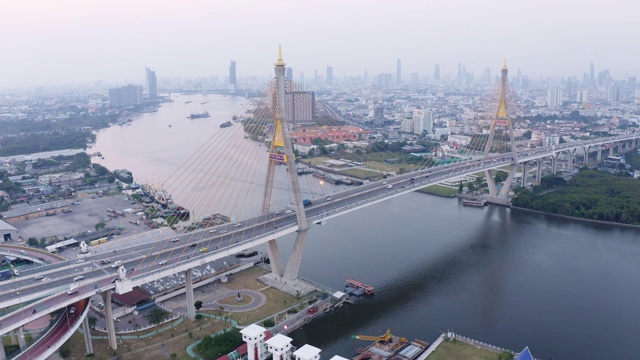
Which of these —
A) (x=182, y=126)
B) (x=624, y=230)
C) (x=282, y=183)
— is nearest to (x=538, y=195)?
(x=624, y=230)

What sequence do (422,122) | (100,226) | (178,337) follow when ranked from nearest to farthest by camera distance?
(178,337), (100,226), (422,122)

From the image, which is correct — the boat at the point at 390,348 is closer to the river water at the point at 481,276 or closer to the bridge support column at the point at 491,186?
the river water at the point at 481,276

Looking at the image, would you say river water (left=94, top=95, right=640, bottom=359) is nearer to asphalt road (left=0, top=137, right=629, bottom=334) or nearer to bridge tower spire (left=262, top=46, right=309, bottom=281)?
bridge tower spire (left=262, top=46, right=309, bottom=281)

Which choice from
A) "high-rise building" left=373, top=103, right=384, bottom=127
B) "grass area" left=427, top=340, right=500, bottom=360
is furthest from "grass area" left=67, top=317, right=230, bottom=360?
"high-rise building" left=373, top=103, right=384, bottom=127

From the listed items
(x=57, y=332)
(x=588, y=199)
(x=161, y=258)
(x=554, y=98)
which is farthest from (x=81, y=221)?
(x=554, y=98)

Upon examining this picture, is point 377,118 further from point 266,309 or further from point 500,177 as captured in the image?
point 266,309

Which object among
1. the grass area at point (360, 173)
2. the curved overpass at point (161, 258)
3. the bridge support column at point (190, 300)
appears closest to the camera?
the curved overpass at point (161, 258)

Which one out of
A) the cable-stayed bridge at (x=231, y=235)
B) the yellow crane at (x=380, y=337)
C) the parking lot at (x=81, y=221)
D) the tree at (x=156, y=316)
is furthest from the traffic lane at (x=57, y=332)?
the parking lot at (x=81, y=221)

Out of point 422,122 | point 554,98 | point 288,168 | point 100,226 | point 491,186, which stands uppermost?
point 554,98
